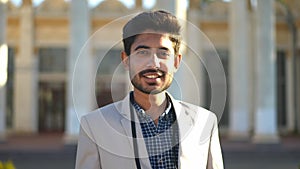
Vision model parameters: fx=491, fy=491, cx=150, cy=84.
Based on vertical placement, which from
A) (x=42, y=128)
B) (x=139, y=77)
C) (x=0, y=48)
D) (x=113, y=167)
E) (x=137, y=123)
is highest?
(x=0, y=48)

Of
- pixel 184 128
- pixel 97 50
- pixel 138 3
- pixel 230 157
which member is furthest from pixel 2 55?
pixel 184 128

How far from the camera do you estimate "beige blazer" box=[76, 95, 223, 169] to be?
5.54ft

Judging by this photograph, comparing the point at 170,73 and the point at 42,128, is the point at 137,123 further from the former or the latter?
the point at 42,128

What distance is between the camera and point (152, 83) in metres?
1.67

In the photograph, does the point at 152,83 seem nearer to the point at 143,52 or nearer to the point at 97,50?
the point at 143,52

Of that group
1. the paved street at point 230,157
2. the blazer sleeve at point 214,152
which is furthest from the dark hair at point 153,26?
the paved street at point 230,157

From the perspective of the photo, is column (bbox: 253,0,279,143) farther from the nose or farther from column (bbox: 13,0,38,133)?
the nose

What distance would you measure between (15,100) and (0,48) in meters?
9.15

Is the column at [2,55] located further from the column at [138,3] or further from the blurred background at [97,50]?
the column at [138,3]

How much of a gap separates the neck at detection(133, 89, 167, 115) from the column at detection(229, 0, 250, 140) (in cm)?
1715

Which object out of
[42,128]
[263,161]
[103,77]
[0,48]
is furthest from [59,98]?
[103,77]

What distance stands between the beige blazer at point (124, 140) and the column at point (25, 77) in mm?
23733

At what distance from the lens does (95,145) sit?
171 centimetres

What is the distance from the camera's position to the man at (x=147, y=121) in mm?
1676
